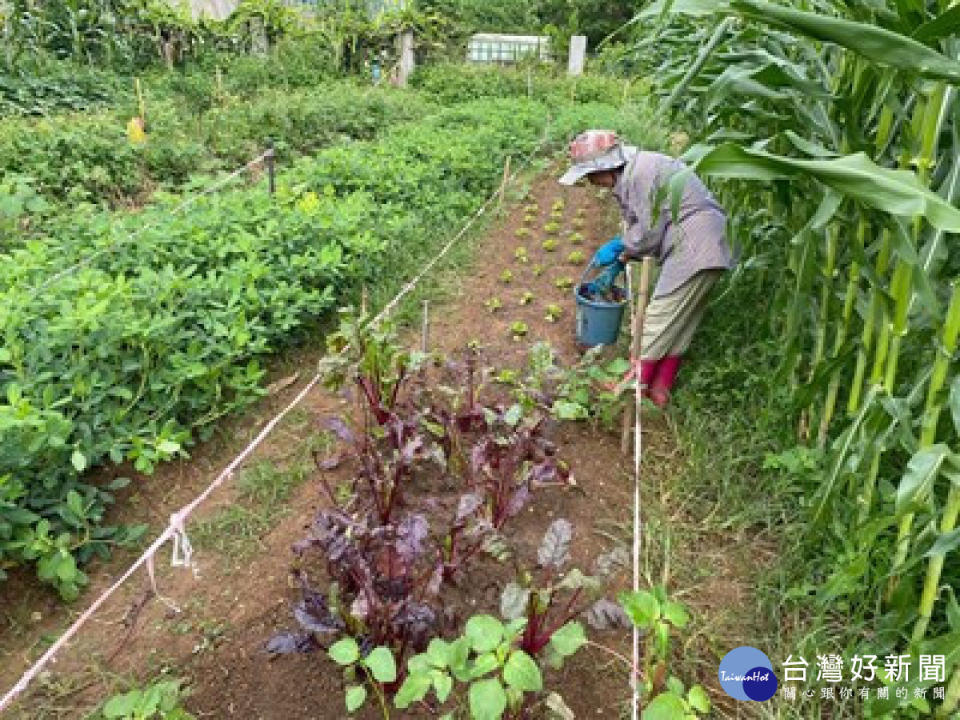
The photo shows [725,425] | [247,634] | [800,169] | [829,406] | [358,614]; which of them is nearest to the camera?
[800,169]

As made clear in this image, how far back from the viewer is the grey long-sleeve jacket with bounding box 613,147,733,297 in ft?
12.9

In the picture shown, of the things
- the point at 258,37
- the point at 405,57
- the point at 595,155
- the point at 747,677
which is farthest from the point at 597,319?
the point at 405,57

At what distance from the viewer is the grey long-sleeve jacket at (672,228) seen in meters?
3.92

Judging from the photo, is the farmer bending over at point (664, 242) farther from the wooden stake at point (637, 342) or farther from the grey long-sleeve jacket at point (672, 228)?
the wooden stake at point (637, 342)

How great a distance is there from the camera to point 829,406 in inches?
121

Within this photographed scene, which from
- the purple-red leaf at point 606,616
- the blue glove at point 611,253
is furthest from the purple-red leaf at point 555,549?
the blue glove at point 611,253

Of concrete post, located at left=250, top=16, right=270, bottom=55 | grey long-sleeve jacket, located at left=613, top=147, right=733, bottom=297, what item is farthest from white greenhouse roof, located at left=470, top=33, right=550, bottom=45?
grey long-sleeve jacket, located at left=613, top=147, right=733, bottom=297

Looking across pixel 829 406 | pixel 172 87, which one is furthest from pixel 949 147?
pixel 172 87

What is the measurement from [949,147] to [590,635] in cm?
209

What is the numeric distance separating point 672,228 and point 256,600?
282cm

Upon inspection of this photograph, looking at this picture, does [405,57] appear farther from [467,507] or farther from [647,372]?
[467,507]

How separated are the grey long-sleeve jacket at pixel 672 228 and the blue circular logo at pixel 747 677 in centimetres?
202

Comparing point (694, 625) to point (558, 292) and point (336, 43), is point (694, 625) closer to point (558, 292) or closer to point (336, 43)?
point (558, 292)

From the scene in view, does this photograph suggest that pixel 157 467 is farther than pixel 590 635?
Yes
